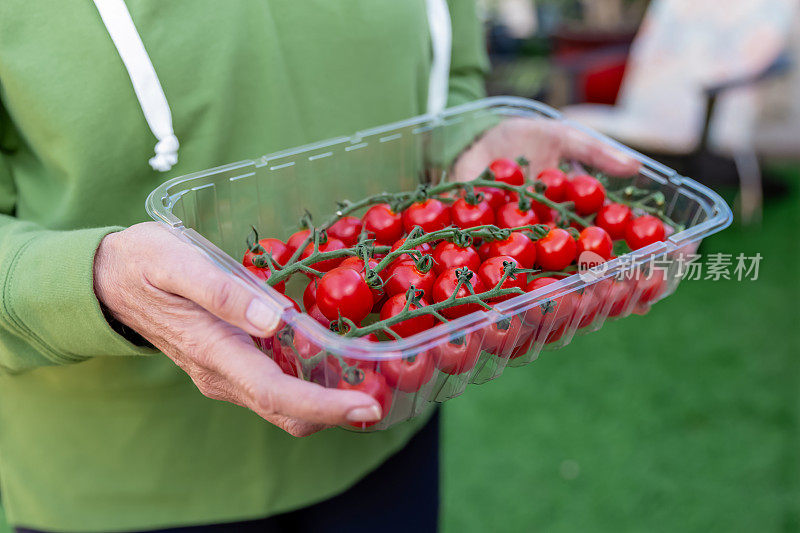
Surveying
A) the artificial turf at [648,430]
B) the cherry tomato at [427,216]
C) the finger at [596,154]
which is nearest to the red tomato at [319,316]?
the cherry tomato at [427,216]

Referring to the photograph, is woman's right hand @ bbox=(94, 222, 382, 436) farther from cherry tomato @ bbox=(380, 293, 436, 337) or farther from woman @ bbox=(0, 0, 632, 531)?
cherry tomato @ bbox=(380, 293, 436, 337)

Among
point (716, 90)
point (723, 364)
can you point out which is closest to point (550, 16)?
point (716, 90)

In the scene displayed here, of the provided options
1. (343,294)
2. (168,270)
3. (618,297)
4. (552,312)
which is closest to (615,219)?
(618,297)

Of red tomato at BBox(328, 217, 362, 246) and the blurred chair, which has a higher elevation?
red tomato at BBox(328, 217, 362, 246)

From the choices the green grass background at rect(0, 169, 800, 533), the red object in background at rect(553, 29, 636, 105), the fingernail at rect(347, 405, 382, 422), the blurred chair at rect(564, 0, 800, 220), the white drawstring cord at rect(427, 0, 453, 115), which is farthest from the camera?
the red object in background at rect(553, 29, 636, 105)

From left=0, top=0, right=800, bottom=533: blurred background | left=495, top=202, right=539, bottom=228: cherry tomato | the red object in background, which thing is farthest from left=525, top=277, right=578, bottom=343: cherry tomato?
the red object in background

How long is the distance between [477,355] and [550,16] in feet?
19.2

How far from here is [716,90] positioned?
A: 3557mm

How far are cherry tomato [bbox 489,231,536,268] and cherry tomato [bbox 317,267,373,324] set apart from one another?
0.75ft

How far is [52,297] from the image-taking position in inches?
34.8

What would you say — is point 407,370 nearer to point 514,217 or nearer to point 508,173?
point 514,217

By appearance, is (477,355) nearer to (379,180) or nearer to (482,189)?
(482,189)

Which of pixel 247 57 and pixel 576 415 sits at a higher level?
pixel 247 57

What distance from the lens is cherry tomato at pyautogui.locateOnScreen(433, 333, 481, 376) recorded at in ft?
2.82
